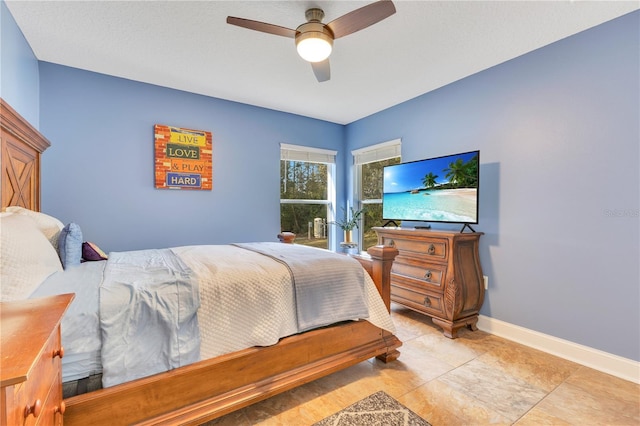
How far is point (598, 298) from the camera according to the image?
7.11 ft

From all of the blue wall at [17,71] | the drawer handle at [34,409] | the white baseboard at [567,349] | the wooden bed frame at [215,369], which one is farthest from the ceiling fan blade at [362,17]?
the white baseboard at [567,349]

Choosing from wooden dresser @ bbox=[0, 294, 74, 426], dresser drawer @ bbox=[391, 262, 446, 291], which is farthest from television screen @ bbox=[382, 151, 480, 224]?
wooden dresser @ bbox=[0, 294, 74, 426]

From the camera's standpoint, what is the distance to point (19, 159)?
218 centimetres

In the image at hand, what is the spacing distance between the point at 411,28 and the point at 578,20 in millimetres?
1152

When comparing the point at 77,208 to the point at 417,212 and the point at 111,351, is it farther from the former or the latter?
the point at 417,212

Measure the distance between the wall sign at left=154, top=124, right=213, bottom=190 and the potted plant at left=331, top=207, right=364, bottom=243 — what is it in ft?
6.37

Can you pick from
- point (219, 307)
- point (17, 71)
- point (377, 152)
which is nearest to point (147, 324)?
point (219, 307)

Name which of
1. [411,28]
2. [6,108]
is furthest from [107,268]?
[411,28]

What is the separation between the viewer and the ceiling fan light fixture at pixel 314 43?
191 centimetres

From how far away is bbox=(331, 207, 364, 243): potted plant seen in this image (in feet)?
14.1

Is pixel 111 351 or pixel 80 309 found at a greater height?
pixel 80 309

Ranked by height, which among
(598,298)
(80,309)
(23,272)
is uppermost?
(23,272)

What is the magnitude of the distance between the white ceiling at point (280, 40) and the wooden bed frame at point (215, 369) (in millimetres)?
844

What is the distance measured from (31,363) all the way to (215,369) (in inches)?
39.5
